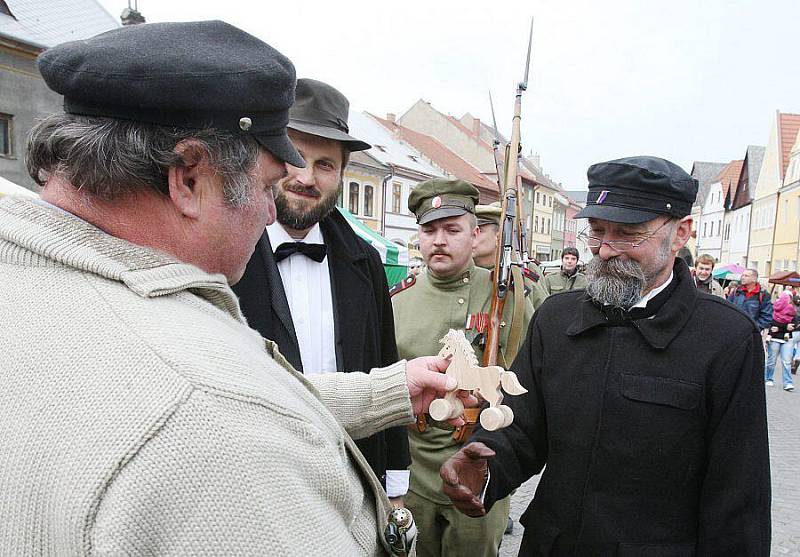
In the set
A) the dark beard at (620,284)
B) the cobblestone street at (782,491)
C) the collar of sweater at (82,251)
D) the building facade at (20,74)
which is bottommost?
the cobblestone street at (782,491)

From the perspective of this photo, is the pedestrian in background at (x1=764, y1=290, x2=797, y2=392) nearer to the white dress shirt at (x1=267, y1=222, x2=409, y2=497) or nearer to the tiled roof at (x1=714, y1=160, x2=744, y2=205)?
the white dress shirt at (x1=267, y1=222, x2=409, y2=497)

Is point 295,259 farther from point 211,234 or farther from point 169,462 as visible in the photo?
point 169,462

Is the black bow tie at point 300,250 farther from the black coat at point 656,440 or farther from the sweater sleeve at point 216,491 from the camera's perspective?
the sweater sleeve at point 216,491

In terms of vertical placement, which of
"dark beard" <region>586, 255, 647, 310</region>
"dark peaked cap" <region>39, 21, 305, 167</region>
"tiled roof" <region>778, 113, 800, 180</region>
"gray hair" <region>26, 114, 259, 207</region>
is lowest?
"dark beard" <region>586, 255, 647, 310</region>

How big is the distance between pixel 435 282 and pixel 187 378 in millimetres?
2964

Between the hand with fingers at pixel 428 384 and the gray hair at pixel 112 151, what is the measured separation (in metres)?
0.91

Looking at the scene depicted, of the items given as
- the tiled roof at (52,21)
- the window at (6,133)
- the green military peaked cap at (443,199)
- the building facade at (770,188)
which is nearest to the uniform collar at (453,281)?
the green military peaked cap at (443,199)

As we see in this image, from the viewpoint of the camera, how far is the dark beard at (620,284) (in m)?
2.21

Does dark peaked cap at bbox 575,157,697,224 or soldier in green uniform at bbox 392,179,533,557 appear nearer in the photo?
dark peaked cap at bbox 575,157,697,224

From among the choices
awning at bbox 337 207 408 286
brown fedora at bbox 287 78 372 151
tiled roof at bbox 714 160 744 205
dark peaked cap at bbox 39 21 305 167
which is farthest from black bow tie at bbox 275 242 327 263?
tiled roof at bbox 714 160 744 205

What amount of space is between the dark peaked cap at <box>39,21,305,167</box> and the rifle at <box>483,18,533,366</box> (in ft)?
5.68

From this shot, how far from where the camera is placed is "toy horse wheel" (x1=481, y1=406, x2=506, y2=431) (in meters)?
1.70

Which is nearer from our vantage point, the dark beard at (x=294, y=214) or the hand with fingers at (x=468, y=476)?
the hand with fingers at (x=468, y=476)

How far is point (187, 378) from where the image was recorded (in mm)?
805
